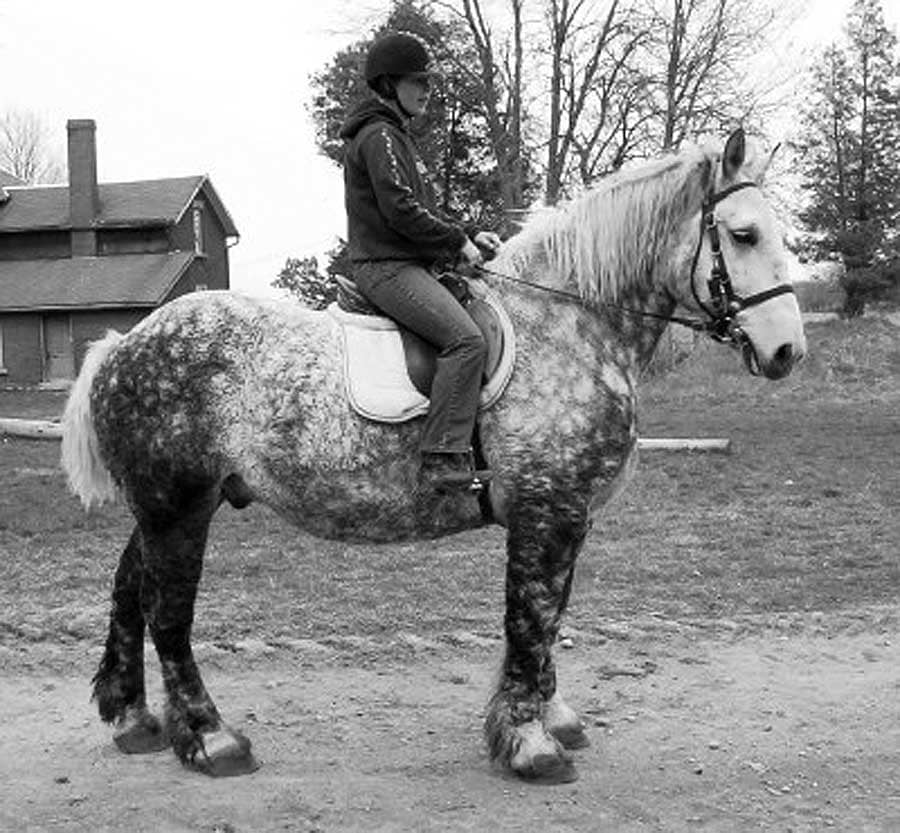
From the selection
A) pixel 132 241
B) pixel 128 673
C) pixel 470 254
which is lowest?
pixel 128 673

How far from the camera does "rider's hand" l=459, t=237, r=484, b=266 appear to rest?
4.50m

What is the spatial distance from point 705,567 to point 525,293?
441 centimetres

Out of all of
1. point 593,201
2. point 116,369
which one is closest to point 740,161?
point 593,201

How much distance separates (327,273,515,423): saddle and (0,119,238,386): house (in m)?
31.3

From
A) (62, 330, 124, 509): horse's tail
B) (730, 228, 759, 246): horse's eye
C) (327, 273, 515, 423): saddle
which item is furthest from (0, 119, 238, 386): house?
(730, 228, 759, 246): horse's eye

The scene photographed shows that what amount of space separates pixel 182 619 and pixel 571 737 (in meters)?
1.85

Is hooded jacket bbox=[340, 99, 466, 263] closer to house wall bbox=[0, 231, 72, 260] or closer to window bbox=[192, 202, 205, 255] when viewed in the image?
window bbox=[192, 202, 205, 255]

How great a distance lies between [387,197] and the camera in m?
4.32

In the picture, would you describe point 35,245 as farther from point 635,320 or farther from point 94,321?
point 635,320

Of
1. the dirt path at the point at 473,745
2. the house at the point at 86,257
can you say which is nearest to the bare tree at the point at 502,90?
the house at the point at 86,257

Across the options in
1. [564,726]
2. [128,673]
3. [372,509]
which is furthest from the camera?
[128,673]

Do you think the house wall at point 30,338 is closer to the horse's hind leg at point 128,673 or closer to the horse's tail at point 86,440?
the horse's tail at point 86,440

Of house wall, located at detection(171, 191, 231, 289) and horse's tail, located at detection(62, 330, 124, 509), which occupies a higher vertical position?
house wall, located at detection(171, 191, 231, 289)

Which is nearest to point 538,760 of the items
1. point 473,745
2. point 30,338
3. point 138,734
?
point 473,745
